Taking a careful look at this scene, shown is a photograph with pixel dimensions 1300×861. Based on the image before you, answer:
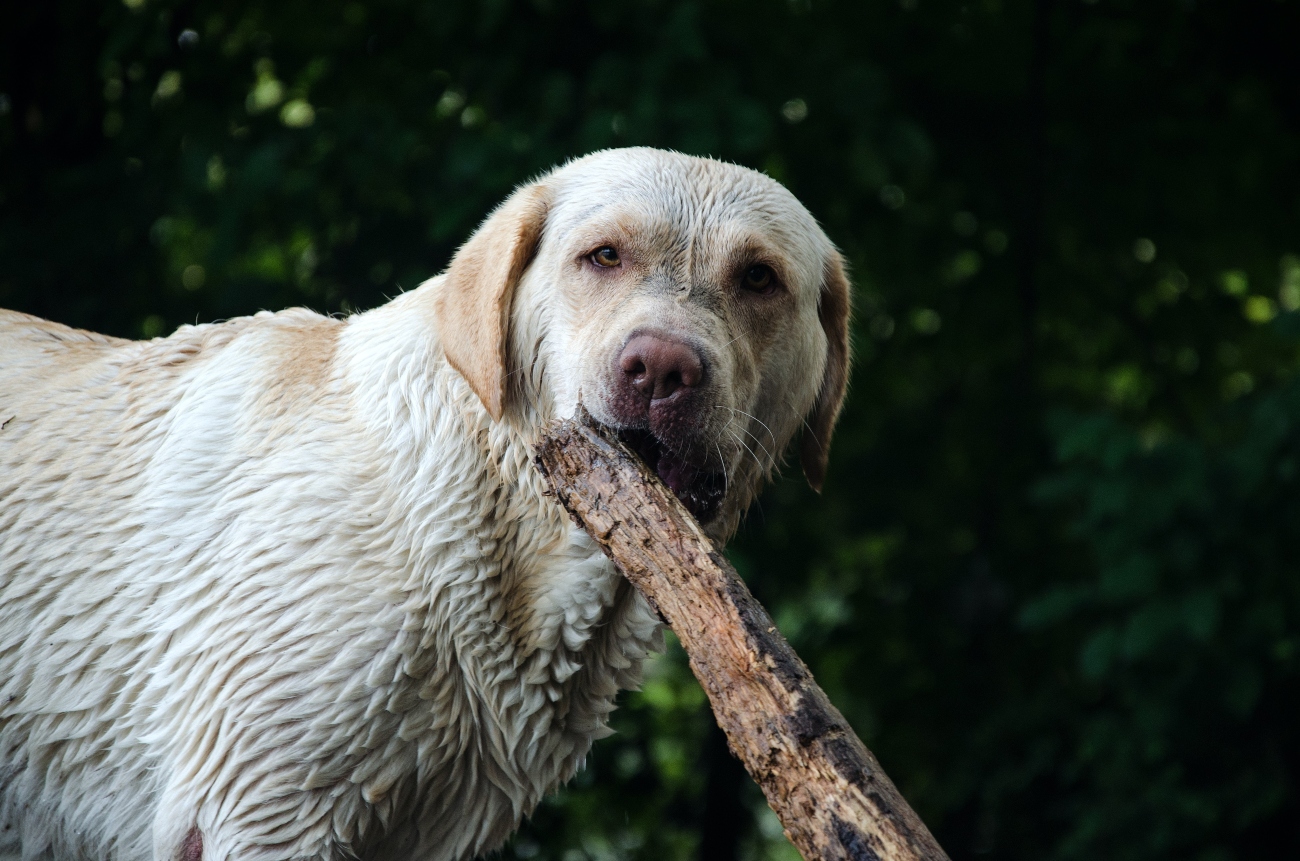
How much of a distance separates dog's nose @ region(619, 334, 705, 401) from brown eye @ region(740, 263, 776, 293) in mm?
440

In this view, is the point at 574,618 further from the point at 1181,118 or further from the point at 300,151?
the point at 1181,118

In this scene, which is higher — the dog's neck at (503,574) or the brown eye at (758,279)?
the brown eye at (758,279)

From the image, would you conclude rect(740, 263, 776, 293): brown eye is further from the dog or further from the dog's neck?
the dog's neck

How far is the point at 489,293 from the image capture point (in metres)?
2.90

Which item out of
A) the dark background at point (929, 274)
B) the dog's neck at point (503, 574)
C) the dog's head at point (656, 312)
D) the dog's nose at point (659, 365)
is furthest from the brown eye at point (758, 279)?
the dark background at point (929, 274)

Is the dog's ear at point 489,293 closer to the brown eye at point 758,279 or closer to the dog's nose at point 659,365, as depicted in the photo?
the dog's nose at point 659,365

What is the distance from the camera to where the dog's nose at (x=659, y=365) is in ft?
8.43

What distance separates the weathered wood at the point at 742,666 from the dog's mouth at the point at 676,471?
181mm

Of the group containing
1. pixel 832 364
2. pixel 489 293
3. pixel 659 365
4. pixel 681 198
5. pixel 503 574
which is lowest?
pixel 503 574

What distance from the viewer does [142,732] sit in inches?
111

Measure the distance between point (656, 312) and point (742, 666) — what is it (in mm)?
926

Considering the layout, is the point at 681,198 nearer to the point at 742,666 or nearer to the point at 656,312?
the point at 656,312

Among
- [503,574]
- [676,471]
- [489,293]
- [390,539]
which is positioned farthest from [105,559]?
[676,471]

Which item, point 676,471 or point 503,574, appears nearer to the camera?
point 676,471
